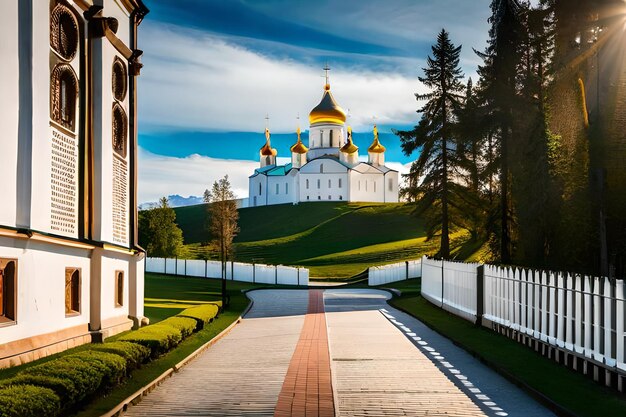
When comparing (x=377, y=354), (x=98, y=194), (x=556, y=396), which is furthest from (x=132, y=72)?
(x=556, y=396)

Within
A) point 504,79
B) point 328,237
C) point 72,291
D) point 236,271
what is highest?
point 504,79

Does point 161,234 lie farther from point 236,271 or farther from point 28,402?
point 28,402

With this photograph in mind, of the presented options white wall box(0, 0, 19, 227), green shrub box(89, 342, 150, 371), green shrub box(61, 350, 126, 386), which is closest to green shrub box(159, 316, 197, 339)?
green shrub box(89, 342, 150, 371)

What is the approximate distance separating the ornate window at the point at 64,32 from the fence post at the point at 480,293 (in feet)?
39.1

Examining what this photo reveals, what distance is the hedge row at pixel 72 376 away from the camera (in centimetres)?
775

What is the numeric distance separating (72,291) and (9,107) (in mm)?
4734

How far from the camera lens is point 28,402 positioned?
302 inches

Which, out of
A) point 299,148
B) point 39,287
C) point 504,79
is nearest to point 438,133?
point 504,79

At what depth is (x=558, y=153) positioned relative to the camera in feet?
101

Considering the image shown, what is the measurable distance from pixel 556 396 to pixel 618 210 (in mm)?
17423

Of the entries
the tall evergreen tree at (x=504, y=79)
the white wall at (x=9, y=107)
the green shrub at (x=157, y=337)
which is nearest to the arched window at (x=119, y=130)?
the green shrub at (x=157, y=337)

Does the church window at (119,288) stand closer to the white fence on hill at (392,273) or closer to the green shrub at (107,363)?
the green shrub at (107,363)

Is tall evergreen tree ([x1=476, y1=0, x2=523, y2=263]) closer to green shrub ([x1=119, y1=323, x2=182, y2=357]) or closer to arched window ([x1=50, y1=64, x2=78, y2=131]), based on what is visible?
green shrub ([x1=119, y1=323, x2=182, y2=357])

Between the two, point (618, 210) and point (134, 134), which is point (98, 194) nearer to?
point (134, 134)
